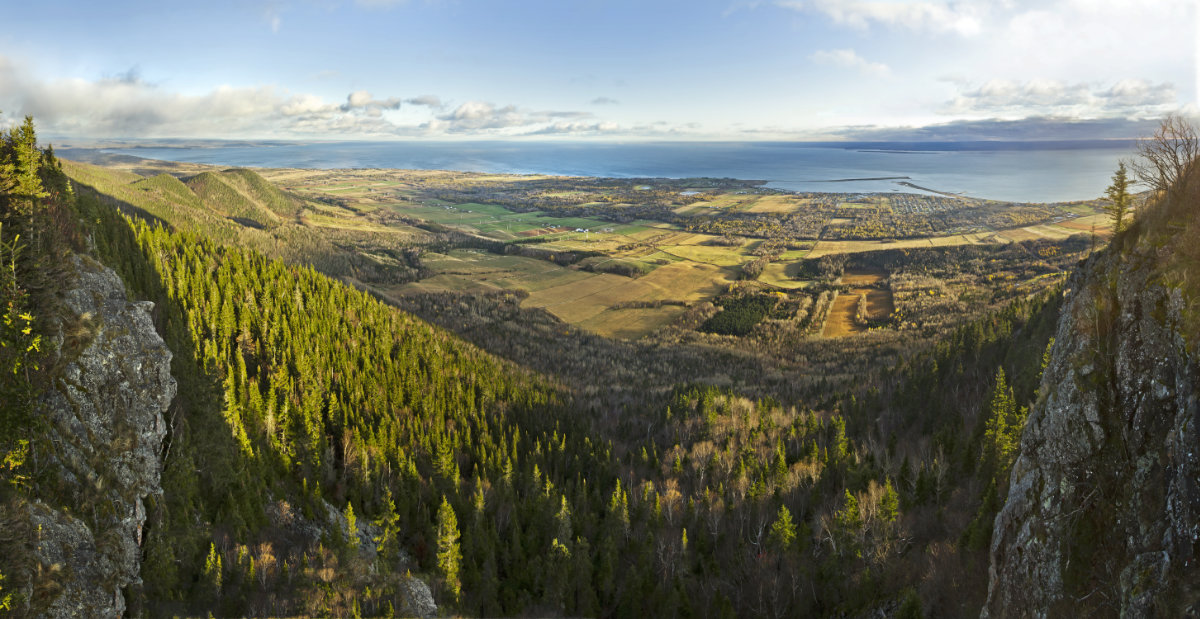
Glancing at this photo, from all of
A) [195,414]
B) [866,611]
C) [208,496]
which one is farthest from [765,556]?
[195,414]

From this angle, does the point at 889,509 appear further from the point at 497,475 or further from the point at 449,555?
the point at 497,475

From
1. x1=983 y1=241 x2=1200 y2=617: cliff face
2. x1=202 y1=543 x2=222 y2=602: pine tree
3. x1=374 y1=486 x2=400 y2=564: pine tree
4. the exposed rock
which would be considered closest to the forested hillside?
x1=202 y1=543 x2=222 y2=602: pine tree

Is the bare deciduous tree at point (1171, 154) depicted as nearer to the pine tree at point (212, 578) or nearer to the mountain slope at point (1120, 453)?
the mountain slope at point (1120, 453)

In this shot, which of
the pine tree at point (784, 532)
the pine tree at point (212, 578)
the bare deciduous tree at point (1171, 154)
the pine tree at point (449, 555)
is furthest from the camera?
the pine tree at point (784, 532)

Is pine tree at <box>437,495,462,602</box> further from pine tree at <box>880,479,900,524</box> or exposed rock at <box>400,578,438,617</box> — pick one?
pine tree at <box>880,479,900,524</box>

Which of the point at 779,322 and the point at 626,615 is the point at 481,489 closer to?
the point at 626,615

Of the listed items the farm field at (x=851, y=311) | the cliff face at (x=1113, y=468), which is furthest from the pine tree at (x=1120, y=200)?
the farm field at (x=851, y=311)
